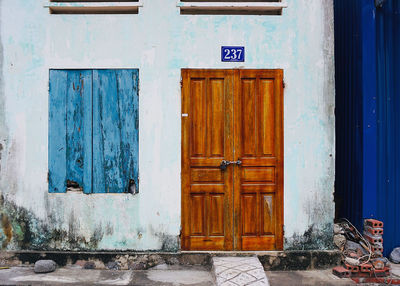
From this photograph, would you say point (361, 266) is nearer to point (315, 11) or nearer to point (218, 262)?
point (218, 262)

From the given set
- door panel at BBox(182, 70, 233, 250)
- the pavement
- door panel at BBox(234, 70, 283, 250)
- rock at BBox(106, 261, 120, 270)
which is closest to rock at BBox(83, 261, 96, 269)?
the pavement

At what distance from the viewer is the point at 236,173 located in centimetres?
548

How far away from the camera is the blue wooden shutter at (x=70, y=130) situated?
217 inches

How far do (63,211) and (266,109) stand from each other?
3.35 m

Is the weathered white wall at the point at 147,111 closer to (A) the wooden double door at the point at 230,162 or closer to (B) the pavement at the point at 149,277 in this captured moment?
(A) the wooden double door at the point at 230,162

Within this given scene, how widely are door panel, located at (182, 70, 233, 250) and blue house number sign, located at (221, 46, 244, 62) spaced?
0.65 feet

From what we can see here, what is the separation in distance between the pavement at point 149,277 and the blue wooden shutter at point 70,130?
3.84 ft

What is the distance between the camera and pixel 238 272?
481cm

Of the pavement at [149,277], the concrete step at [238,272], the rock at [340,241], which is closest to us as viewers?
the concrete step at [238,272]

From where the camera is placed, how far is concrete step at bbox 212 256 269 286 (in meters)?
4.63

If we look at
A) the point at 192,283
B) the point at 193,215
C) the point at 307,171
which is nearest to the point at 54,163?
the point at 193,215

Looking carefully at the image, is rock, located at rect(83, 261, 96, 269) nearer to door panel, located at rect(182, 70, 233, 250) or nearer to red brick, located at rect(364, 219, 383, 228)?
door panel, located at rect(182, 70, 233, 250)

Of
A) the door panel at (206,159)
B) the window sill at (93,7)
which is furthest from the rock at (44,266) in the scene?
the window sill at (93,7)

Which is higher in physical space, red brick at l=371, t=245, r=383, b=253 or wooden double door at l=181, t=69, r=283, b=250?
wooden double door at l=181, t=69, r=283, b=250
